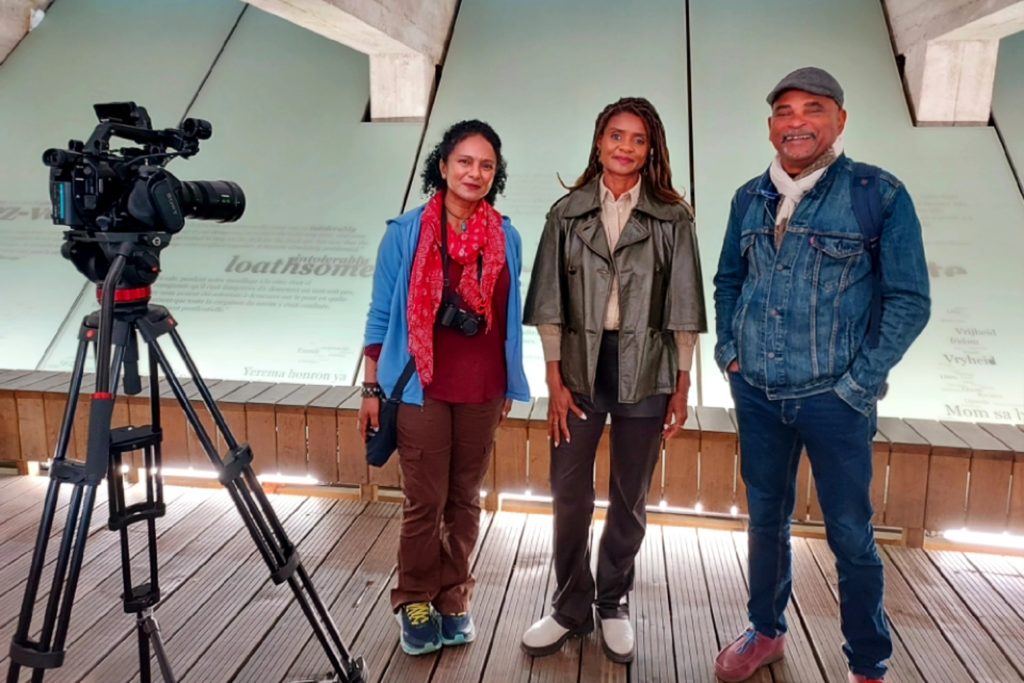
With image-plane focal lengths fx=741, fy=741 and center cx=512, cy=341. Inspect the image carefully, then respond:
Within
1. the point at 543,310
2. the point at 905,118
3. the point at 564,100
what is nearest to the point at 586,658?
the point at 543,310

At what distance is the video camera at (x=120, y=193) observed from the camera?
1.33 metres

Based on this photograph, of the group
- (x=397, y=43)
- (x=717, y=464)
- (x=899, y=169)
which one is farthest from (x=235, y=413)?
Answer: (x=899, y=169)

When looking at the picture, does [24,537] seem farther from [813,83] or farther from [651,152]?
[813,83]

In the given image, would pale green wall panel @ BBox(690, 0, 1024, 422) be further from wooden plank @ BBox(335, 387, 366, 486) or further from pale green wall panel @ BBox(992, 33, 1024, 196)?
wooden plank @ BBox(335, 387, 366, 486)

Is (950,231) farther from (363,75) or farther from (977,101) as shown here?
(363,75)

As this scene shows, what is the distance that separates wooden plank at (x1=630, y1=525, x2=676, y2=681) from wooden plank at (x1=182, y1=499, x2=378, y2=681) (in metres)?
0.89

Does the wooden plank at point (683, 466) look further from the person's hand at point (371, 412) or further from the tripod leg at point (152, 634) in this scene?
the tripod leg at point (152, 634)

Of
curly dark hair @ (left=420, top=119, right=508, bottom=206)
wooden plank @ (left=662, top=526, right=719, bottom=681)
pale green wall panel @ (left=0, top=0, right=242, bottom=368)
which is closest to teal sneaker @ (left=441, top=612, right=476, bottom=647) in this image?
wooden plank @ (left=662, top=526, right=719, bottom=681)

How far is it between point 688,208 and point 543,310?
421 millimetres

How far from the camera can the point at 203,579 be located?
2268mm

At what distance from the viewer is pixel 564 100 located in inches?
161

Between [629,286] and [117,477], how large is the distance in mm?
1167

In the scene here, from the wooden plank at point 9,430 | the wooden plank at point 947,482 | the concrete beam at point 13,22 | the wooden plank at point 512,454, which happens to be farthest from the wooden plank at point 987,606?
the concrete beam at point 13,22

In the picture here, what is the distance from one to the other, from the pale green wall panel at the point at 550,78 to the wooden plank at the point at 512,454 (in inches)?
40.2
